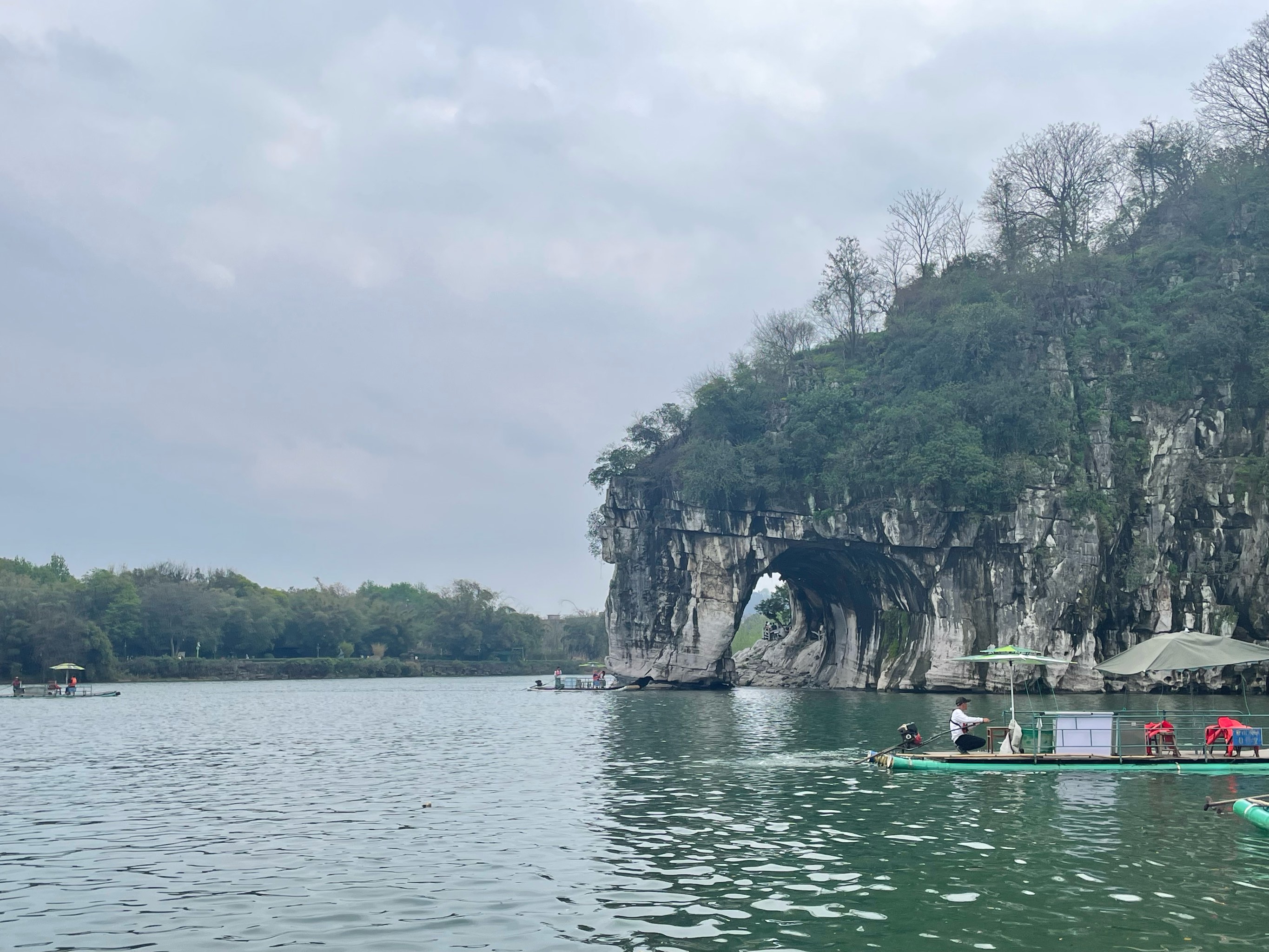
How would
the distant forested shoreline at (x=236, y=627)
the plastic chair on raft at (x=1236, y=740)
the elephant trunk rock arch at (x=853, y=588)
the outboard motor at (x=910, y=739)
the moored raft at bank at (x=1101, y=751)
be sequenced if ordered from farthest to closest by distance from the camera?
the distant forested shoreline at (x=236, y=627) → the elephant trunk rock arch at (x=853, y=588) → the outboard motor at (x=910, y=739) → the plastic chair on raft at (x=1236, y=740) → the moored raft at bank at (x=1101, y=751)

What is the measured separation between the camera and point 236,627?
115 meters

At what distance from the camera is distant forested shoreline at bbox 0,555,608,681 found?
92.9m

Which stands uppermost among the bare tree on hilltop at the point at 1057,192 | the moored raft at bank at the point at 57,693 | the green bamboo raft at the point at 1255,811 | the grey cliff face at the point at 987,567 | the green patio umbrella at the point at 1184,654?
the bare tree on hilltop at the point at 1057,192

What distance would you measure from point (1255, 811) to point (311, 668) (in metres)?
109

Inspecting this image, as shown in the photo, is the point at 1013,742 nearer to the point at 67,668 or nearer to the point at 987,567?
the point at 987,567

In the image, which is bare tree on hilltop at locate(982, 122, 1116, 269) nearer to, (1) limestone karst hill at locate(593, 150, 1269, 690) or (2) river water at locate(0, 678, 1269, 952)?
(1) limestone karst hill at locate(593, 150, 1269, 690)

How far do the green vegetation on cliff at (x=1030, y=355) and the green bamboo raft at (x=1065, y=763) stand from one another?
37817mm

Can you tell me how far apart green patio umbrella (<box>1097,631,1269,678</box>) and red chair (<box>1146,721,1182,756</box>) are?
4.14 ft

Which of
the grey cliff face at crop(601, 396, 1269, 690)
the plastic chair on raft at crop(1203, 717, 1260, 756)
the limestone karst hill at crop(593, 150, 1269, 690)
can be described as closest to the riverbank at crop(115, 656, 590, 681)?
the limestone karst hill at crop(593, 150, 1269, 690)

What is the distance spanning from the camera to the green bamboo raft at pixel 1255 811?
1694 cm

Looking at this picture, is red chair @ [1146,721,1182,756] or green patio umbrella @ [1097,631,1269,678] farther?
green patio umbrella @ [1097,631,1269,678]

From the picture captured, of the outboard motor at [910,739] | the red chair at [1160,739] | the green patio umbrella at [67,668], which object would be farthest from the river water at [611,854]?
the green patio umbrella at [67,668]

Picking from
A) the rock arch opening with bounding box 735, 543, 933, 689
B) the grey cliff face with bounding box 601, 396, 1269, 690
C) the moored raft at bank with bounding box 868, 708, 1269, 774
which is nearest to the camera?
the moored raft at bank with bounding box 868, 708, 1269, 774

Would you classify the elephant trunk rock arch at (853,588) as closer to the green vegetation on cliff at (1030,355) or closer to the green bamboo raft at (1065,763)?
the green vegetation on cliff at (1030,355)
